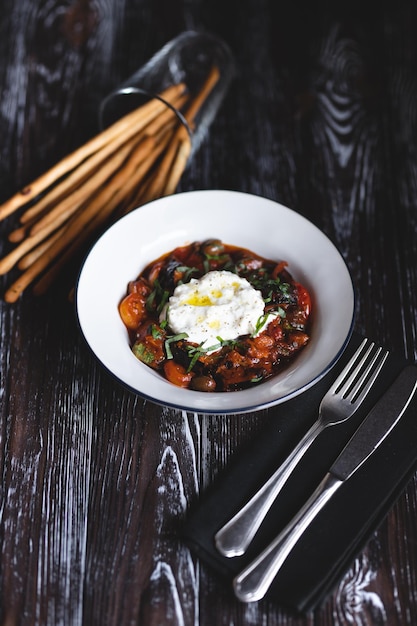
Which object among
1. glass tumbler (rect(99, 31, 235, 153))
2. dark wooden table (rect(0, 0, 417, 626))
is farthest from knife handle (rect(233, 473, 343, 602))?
glass tumbler (rect(99, 31, 235, 153))

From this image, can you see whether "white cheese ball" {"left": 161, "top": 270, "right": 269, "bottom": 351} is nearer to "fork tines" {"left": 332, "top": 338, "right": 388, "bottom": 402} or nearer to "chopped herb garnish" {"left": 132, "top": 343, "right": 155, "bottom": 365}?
"chopped herb garnish" {"left": 132, "top": 343, "right": 155, "bottom": 365}

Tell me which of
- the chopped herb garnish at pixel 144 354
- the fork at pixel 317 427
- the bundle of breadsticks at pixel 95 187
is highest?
the bundle of breadsticks at pixel 95 187

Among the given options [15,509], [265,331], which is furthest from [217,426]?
[15,509]

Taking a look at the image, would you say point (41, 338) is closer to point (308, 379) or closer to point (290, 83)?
point (308, 379)

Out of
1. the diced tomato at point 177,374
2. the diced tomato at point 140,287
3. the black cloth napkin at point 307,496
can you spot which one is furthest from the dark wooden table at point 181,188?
the diced tomato at point 140,287

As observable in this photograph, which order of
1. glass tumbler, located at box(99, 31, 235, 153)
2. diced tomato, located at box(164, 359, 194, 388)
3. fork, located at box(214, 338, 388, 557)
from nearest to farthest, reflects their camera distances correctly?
fork, located at box(214, 338, 388, 557)
diced tomato, located at box(164, 359, 194, 388)
glass tumbler, located at box(99, 31, 235, 153)

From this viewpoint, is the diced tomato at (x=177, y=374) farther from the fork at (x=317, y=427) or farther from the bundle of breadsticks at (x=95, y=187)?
the bundle of breadsticks at (x=95, y=187)

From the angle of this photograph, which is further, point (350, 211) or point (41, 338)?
point (350, 211)
